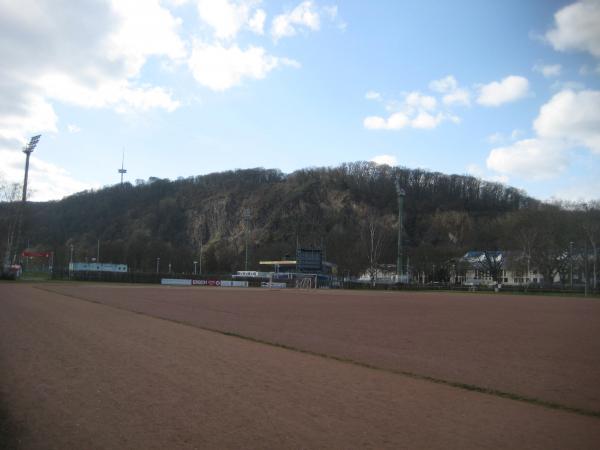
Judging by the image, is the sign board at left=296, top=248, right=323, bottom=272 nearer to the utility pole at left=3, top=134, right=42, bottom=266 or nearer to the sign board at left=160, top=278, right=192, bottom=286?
the sign board at left=160, top=278, right=192, bottom=286

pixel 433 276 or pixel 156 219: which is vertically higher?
pixel 156 219

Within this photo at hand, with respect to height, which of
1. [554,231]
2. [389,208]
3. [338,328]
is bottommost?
[338,328]

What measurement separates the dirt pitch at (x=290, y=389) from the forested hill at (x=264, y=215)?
106 meters

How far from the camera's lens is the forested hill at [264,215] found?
452ft

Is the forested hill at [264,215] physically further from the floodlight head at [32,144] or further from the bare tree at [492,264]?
the floodlight head at [32,144]

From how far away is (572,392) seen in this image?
9.60m

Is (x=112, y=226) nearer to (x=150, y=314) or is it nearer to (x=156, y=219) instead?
(x=156, y=219)

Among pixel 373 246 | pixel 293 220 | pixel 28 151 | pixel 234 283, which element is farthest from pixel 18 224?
pixel 293 220

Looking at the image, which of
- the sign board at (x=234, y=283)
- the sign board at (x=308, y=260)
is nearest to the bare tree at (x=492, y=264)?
the sign board at (x=308, y=260)

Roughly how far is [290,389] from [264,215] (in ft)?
540

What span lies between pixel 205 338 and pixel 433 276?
338 feet

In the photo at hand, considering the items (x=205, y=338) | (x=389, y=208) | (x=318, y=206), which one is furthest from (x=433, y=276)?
(x=205, y=338)

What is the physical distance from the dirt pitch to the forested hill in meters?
106

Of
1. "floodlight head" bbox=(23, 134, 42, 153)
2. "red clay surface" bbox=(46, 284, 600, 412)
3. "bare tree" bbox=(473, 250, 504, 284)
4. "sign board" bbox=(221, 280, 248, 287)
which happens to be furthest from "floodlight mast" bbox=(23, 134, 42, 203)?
"bare tree" bbox=(473, 250, 504, 284)
